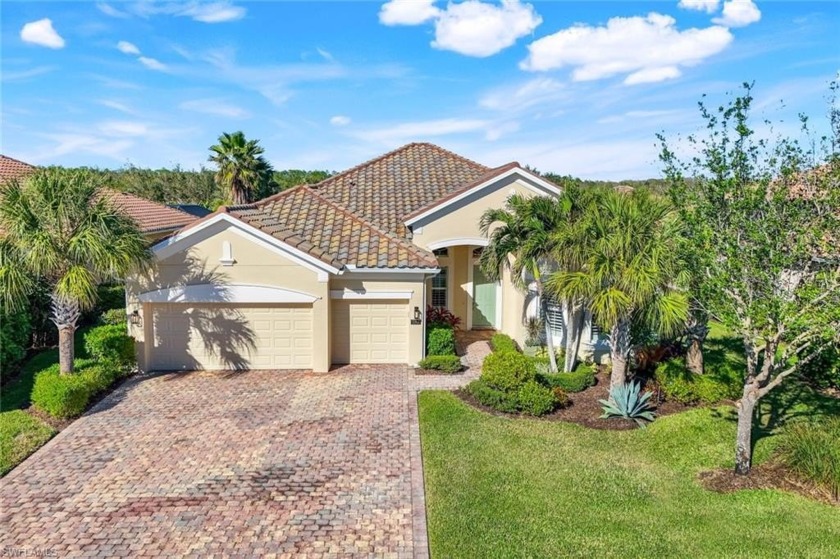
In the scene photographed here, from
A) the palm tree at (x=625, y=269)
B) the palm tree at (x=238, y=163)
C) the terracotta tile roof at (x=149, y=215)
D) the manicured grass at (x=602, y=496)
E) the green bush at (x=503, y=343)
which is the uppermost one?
the palm tree at (x=238, y=163)

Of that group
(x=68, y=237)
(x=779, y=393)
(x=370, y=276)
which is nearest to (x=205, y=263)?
(x=68, y=237)

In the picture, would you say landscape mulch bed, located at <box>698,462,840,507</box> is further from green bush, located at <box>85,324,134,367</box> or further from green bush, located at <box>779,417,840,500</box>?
green bush, located at <box>85,324,134,367</box>

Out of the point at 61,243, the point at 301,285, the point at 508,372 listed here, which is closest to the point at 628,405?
the point at 508,372

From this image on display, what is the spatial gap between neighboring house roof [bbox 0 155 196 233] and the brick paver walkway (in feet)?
31.2

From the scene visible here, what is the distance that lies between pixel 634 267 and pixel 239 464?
996cm

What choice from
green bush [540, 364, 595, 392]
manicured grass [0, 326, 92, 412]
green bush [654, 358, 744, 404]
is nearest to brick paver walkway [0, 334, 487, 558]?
manicured grass [0, 326, 92, 412]

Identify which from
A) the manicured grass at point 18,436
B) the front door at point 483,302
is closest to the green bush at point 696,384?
the front door at point 483,302

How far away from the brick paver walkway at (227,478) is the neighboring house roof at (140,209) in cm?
952

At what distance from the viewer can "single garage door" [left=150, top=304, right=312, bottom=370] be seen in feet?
56.0

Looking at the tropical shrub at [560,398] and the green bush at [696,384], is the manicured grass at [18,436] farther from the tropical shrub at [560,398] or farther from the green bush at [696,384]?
the green bush at [696,384]

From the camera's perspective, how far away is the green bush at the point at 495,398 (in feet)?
45.1

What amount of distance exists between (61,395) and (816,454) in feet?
55.7

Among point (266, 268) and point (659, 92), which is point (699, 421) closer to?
point (659, 92)

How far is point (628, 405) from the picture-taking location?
13266 millimetres
